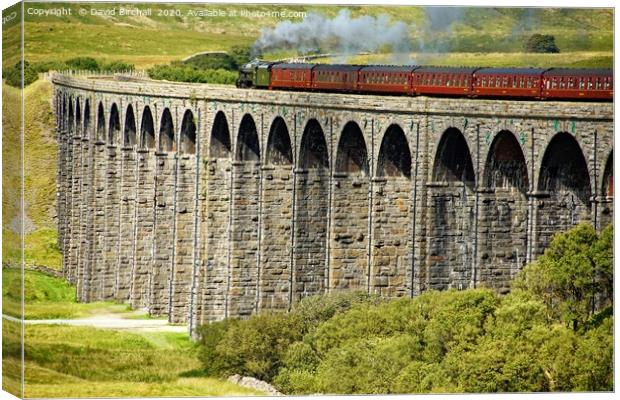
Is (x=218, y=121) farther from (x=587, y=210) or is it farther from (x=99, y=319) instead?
(x=587, y=210)

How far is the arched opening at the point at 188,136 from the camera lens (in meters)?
78.7

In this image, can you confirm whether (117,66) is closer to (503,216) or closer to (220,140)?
(220,140)

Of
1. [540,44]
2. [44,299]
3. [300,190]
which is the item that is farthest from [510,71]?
[44,299]


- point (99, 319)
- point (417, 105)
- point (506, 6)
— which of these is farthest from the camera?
point (99, 319)

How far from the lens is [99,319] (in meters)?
71.0

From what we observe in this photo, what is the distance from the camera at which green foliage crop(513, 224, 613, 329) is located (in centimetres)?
5822

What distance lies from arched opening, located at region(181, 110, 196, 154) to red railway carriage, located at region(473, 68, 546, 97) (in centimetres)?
1653

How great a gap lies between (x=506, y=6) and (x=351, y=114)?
9.04 metres

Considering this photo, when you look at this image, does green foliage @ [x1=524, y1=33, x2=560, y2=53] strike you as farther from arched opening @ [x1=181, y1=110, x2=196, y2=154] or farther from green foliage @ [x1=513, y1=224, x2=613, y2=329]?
arched opening @ [x1=181, y1=110, x2=196, y2=154]

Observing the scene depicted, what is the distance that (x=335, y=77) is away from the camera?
68.6m

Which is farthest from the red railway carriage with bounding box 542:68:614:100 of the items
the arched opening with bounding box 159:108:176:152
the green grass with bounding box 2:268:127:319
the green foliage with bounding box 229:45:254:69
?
the arched opening with bounding box 159:108:176:152

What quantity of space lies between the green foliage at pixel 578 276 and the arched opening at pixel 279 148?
15.5 metres

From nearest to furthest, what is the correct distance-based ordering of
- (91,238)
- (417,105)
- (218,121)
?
(417,105)
(218,121)
(91,238)

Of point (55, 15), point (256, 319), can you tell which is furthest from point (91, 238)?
point (55, 15)
